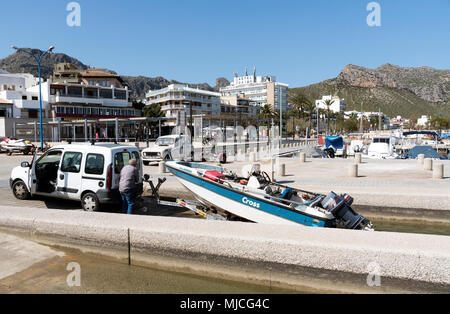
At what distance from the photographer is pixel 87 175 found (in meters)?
8.67

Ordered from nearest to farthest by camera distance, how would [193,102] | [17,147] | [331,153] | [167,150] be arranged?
[167,150]
[17,147]
[331,153]
[193,102]

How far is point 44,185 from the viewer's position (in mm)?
9727

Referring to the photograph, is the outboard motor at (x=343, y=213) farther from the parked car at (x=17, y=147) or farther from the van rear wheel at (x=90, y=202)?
the parked car at (x=17, y=147)

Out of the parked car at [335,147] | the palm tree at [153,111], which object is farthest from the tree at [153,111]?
the parked car at [335,147]

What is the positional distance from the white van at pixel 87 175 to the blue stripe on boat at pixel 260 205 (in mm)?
1684

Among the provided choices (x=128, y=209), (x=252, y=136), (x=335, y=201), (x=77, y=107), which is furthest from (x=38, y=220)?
(x=252, y=136)

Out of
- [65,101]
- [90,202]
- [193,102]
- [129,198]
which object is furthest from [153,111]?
[129,198]

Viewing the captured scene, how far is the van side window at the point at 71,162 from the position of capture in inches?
349

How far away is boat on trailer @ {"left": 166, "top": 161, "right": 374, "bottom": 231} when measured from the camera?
288 inches

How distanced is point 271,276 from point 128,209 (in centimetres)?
428

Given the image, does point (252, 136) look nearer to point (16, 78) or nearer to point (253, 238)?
point (16, 78)

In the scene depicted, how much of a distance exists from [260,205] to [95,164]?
4262 millimetres

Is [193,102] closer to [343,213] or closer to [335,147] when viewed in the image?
[335,147]
